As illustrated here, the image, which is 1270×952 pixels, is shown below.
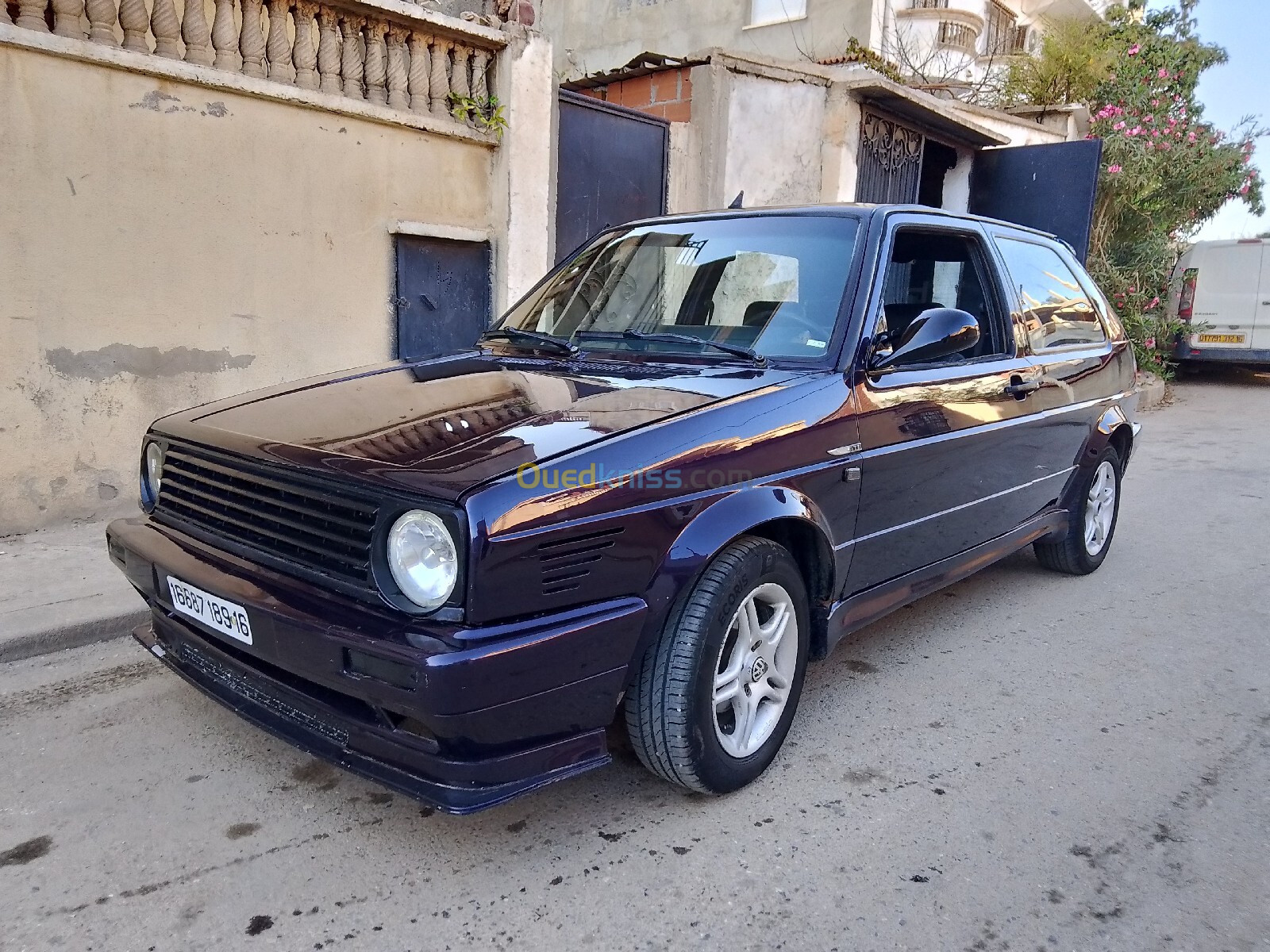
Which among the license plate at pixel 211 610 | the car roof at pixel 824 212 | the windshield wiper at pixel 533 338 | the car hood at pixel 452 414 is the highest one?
the car roof at pixel 824 212

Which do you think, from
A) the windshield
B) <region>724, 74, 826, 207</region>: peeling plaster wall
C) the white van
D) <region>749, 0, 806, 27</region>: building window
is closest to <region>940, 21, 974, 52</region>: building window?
<region>749, 0, 806, 27</region>: building window

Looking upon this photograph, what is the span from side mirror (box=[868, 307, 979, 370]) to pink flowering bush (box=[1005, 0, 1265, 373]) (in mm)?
11157

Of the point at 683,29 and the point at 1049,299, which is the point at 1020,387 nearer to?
the point at 1049,299

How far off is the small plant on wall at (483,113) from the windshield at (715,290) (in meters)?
3.12

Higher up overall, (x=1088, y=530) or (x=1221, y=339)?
(x=1221, y=339)

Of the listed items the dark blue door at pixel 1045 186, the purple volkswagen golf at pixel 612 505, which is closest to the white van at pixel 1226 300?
the dark blue door at pixel 1045 186

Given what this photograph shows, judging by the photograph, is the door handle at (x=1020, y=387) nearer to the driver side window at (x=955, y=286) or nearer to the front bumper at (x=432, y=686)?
the driver side window at (x=955, y=286)

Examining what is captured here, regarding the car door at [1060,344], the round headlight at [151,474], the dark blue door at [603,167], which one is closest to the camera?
the round headlight at [151,474]

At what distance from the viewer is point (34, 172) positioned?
184 inches

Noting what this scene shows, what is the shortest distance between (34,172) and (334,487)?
3.76 metres

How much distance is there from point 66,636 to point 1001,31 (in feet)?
77.3

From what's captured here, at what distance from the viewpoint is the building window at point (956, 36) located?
1819 cm

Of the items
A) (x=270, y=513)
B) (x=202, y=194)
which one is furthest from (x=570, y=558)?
(x=202, y=194)

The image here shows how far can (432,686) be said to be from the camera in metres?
1.95
